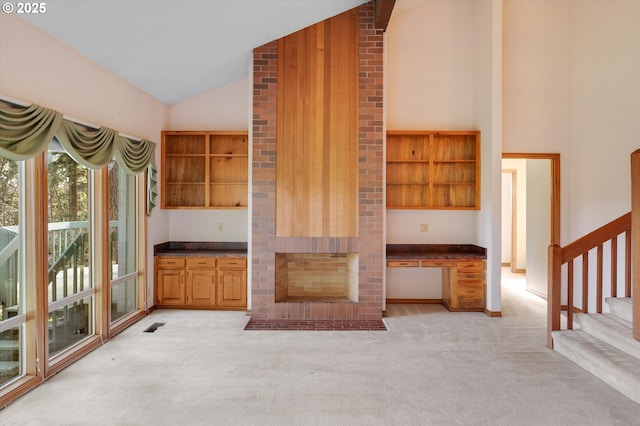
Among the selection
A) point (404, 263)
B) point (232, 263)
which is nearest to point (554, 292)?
point (404, 263)

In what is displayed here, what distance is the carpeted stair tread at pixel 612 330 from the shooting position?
3.26 m

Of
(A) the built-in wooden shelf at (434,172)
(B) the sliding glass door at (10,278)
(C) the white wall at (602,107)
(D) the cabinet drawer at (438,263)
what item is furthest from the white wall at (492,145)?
(B) the sliding glass door at (10,278)

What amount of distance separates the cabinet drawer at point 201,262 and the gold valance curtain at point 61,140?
1358 millimetres

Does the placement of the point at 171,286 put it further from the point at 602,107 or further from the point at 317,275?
the point at 602,107

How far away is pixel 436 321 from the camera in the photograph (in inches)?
189

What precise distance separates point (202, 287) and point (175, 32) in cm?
316

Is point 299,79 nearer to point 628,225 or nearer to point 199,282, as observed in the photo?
point 199,282

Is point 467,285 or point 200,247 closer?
point 467,285

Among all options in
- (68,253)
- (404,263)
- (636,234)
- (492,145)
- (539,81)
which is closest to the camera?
(636,234)

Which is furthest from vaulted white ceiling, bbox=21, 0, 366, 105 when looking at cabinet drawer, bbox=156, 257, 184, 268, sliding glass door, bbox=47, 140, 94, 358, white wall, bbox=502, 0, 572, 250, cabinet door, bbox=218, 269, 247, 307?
cabinet door, bbox=218, 269, 247, 307

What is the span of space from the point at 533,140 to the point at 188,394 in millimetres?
5377

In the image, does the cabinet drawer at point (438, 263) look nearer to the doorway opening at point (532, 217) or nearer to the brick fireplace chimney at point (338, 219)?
the brick fireplace chimney at point (338, 219)

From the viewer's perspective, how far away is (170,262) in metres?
5.23

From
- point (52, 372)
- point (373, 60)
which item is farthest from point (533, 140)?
point (52, 372)
